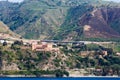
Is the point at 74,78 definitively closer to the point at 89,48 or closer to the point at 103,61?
the point at 103,61

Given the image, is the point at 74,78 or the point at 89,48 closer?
the point at 74,78

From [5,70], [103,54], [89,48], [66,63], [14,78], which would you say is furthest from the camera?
[89,48]

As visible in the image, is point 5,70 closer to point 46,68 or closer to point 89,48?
point 46,68

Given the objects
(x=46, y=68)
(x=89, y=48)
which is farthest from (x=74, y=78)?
(x=89, y=48)

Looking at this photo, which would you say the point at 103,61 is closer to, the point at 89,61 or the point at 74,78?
the point at 89,61

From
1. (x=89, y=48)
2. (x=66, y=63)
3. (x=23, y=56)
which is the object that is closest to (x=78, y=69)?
(x=66, y=63)

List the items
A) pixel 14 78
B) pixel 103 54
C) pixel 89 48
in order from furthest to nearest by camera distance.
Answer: pixel 89 48, pixel 103 54, pixel 14 78

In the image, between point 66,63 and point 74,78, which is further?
point 66,63

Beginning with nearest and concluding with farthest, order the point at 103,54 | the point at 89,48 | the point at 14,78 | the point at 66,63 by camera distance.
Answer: the point at 14,78 → the point at 66,63 → the point at 103,54 → the point at 89,48
